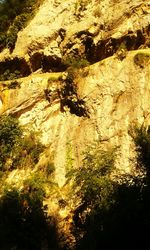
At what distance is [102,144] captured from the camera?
76.4 ft

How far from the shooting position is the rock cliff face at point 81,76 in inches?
937

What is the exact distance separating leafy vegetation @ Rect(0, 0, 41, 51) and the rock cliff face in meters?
1.04

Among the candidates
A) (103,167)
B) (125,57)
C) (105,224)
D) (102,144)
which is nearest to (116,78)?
(125,57)

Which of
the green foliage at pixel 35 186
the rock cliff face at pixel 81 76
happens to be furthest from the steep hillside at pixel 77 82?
the green foliage at pixel 35 186

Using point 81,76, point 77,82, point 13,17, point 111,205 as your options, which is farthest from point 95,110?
point 13,17

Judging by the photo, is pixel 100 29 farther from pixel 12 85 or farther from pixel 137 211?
pixel 137 211

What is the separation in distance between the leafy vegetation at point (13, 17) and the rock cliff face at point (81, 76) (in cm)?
104

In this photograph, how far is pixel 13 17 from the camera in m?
34.9

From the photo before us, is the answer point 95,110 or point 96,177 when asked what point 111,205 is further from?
point 95,110

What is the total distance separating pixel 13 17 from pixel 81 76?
11.5m

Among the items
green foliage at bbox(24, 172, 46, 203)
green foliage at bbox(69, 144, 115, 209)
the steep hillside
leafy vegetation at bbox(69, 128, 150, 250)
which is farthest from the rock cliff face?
leafy vegetation at bbox(69, 128, 150, 250)

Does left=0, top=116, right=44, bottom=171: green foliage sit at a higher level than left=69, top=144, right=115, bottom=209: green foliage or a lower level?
higher

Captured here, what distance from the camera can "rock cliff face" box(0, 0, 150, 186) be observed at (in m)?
23.8

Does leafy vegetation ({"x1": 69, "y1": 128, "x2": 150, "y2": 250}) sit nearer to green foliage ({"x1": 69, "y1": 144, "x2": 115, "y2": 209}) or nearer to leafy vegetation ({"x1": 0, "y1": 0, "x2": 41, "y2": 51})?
green foliage ({"x1": 69, "y1": 144, "x2": 115, "y2": 209})
